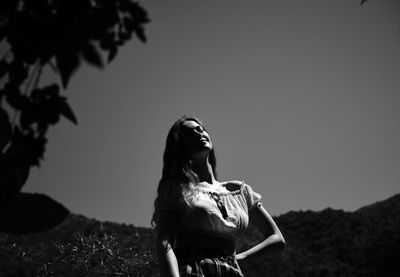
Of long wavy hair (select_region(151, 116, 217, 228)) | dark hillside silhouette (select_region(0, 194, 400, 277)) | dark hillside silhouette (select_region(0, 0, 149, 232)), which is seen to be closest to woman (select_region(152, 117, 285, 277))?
long wavy hair (select_region(151, 116, 217, 228))

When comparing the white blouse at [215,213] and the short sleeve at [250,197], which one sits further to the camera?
the short sleeve at [250,197]

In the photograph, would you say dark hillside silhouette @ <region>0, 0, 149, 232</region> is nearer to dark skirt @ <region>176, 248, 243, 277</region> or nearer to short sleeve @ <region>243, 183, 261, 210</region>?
dark skirt @ <region>176, 248, 243, 277</region>

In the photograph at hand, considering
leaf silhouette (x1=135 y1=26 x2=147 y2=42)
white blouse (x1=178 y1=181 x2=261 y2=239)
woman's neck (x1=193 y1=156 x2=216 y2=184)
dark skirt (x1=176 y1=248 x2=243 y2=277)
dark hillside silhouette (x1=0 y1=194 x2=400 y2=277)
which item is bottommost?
dark skirt (x1=176 y1=248 x2=243 y2=277)

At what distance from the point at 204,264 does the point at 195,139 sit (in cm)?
65

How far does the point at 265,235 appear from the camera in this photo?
6.38ft

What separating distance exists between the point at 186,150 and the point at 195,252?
570mm

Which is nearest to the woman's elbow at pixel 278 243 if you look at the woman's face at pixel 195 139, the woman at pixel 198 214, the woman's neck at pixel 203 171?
the woman at pixel 198 214

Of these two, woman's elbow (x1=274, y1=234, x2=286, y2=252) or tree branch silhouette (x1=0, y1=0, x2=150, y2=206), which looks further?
woman's elbow (x1=274, y1=234, x2=286, y2=252)

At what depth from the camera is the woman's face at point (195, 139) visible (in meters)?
1.97

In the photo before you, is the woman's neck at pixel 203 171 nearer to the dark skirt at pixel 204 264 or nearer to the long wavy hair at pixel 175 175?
the long wavy hair at pixel 175 175

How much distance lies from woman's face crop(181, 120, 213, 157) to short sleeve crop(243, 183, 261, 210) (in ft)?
0.93

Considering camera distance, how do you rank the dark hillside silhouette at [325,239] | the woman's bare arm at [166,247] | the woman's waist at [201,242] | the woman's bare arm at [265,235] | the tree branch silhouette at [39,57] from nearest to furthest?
1. the tree branch silhouette at [39,57]
2. the woman's bare arm at [166,247]
3. the woman's waist at [201,242]
4. the woman's bare arm at [265,235]
5. the dark hillside silhouette at [325,239]

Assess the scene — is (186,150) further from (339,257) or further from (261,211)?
(339,257)

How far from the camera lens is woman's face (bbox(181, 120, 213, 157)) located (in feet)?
6.46
